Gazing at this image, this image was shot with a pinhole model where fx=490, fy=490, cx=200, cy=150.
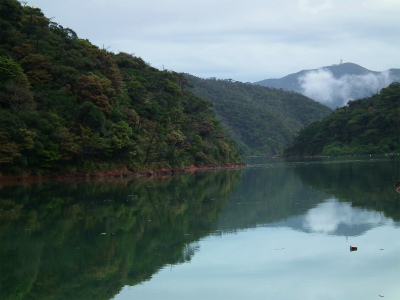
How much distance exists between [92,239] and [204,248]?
3.20 meters

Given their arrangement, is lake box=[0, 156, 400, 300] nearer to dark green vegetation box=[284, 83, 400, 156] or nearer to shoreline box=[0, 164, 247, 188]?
shoreline box=[0, 164, 247, 188]

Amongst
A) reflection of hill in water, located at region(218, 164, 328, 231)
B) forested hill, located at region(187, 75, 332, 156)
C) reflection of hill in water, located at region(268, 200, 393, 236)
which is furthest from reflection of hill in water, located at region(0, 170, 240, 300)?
forested hill, located at region(187, 75, 332, 156)

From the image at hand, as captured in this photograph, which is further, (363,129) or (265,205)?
(363,129)

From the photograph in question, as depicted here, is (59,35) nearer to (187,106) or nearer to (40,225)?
(187,106)

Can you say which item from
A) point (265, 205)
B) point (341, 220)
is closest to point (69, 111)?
point (265, 205)

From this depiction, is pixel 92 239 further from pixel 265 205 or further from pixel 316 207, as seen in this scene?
pixel 316 207

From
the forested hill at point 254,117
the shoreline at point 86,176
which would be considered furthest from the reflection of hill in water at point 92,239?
the forested hill at point 254,117

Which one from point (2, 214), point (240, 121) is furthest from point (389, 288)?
point (240, 121)

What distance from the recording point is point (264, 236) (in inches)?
501

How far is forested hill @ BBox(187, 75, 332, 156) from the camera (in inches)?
4670

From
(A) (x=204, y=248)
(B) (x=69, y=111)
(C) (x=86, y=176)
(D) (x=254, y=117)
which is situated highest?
(D) (x=254, y=117)

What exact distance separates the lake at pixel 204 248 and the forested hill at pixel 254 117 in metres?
93.5

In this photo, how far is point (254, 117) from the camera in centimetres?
12050

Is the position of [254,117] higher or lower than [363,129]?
higher
